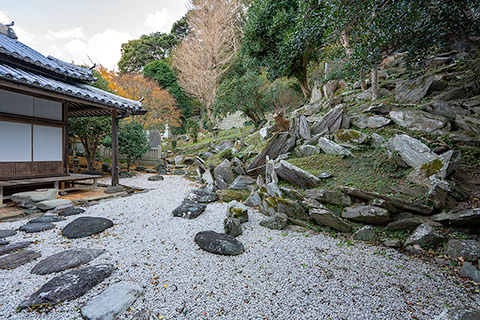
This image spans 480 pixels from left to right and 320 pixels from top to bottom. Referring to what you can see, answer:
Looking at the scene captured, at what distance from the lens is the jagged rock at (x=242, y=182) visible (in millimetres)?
6145

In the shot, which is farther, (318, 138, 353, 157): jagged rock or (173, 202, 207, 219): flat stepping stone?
(318, 138, 353, 157): jagged rock

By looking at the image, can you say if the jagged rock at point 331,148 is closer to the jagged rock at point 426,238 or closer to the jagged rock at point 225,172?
the jagged rock at point 426,238

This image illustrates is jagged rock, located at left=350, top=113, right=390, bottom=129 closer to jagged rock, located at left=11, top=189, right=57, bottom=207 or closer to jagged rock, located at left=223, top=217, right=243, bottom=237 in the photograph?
jagged rock, located at left=223, top=217, right=243, bottom=237

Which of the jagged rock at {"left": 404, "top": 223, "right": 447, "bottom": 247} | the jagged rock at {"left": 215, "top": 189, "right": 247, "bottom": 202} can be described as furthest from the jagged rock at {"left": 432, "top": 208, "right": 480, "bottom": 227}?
the jagged rock at {"left": 215, "top": 189, "right": 247, "bottom": 202}

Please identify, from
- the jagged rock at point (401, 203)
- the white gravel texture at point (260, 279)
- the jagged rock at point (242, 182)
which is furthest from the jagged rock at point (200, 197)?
the jagged rock at point (401, 203)

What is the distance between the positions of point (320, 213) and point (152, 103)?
14.6 meters

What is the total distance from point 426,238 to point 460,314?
1.38 m

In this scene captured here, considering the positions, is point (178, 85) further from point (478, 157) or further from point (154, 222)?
point (478, 157)

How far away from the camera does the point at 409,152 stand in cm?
391

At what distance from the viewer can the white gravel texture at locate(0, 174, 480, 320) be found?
1866mm

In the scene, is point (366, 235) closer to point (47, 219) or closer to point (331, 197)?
point (331, 197)

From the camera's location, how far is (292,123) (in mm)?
6582

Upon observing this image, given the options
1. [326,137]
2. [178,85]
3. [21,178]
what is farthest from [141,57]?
[326,137]

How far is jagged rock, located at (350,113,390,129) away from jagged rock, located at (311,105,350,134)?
0.64 feet
